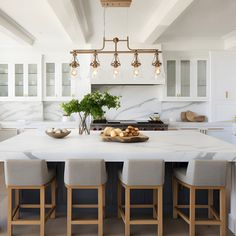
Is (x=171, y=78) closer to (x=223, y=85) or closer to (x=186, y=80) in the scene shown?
(x=186, y=80)

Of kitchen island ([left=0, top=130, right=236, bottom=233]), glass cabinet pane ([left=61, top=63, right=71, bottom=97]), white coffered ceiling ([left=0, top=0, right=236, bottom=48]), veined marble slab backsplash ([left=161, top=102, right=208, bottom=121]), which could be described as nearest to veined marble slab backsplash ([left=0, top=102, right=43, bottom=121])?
glass cabinet pane ([left=61, top=63, right=71, bottom=97])

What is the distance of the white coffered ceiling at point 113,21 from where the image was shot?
4031mm

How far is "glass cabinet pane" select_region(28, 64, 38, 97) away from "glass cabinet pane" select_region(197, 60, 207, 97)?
342cm

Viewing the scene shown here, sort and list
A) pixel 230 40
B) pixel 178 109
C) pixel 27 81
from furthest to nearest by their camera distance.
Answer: pixel 178 109, pixel 27 81, pixel 230 40

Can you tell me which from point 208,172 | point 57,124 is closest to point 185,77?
point 57,124

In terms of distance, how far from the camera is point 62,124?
21.2ft

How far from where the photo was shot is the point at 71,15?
4.11m

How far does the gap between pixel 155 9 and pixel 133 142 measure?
1.95 metres

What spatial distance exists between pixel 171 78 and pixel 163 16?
2.53 m

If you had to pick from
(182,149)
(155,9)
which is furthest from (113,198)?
(155,9)

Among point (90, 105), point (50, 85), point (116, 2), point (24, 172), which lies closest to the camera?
point (24, 172)

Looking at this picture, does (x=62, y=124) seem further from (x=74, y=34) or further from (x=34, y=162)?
(x=34, y=162)

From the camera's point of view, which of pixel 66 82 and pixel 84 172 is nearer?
pixel 84 172

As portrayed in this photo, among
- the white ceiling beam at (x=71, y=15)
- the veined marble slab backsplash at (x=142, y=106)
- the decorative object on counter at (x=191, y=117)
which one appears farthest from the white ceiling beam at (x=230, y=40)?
the white ceiling beam at (x=71, y=15)
